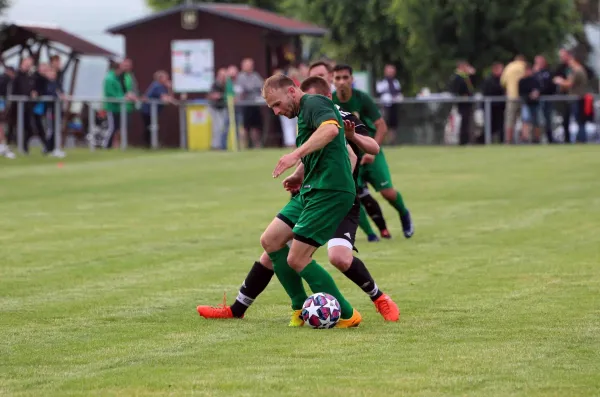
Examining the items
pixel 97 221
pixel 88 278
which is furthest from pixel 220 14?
pixel 88 278

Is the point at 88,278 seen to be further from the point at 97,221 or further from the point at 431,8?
the point at 431,8

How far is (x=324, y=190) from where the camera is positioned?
9.49 metres

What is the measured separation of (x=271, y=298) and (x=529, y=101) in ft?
76.1

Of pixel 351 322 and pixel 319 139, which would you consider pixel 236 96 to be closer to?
pixel 351 322

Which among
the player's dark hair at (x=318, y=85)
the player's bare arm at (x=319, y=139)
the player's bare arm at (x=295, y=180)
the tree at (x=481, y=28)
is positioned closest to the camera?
the player's bare arm at (x=319, y=139)

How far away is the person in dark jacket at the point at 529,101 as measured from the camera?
33.7 metres

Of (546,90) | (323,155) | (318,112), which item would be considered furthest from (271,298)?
(546,90)

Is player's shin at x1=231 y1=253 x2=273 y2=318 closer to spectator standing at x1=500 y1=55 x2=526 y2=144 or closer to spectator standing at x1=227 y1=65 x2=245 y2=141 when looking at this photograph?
spectator standing at x1=500 y1=55 x2=526 y2=144

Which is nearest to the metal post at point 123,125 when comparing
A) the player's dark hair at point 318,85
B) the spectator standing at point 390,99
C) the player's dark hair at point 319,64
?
the spectator standing at point 390,99

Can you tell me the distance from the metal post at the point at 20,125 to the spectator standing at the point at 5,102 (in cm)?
30

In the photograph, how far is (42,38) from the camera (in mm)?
38719

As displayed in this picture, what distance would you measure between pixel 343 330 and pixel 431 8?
3604cm

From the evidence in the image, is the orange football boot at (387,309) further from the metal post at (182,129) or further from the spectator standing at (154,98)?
the metal post at (182,129)

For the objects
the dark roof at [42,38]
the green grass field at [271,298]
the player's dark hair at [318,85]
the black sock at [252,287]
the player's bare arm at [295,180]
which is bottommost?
the green grass field at [271,298]
